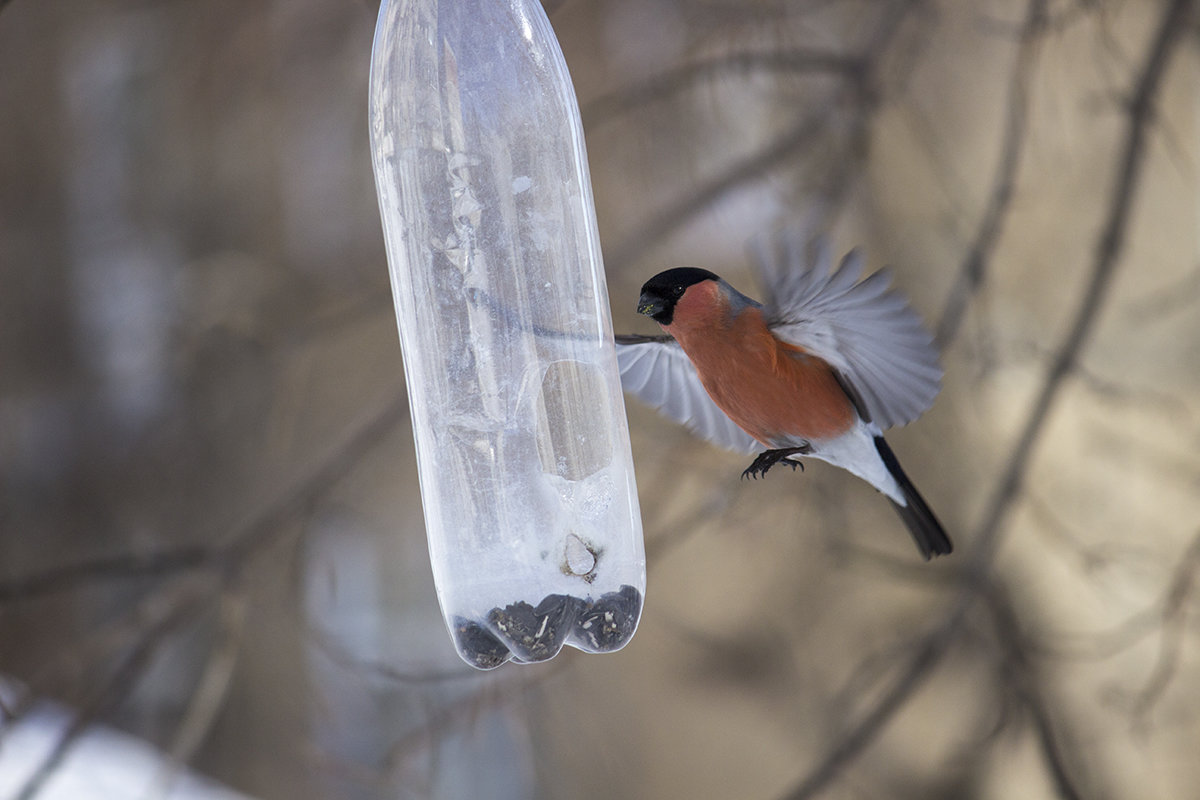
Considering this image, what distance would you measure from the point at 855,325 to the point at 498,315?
1.44 ft

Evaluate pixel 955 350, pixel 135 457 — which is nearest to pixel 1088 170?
pixel 955 350

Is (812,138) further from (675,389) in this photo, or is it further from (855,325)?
(855,325)

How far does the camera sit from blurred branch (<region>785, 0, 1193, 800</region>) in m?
2.17

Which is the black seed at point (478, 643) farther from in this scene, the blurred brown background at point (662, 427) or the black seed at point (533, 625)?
the blurred brown background at point (662, 427)

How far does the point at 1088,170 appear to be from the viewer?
9.88 feet

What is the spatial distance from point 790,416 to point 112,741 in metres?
2.84

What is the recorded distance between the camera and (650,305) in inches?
52.3

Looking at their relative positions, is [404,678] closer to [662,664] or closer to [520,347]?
[520,347]

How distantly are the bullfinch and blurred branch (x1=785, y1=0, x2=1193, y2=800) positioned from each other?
0.69 meters

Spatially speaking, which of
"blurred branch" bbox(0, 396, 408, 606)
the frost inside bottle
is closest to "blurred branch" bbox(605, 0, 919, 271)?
"blurred branch" bbox(0, 396, 408, 606)

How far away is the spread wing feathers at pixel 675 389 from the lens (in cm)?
158

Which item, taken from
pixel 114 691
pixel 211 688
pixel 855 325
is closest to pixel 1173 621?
pixel 855 325

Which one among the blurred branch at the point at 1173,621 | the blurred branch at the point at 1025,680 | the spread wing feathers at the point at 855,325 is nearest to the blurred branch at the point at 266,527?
the spread wing feathers at the point at 855,325

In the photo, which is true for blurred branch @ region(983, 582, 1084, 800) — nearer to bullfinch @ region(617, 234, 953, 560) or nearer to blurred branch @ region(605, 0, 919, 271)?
bullfinch @ region(617, 234, 953, 560)
